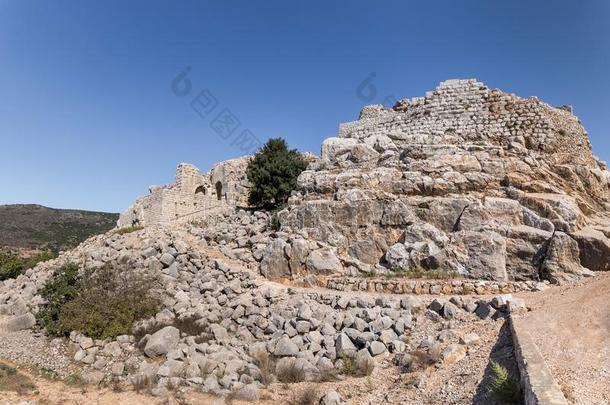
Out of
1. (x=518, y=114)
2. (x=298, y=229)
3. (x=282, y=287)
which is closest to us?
(x=282, y=287)

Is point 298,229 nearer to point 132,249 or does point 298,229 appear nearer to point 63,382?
point 132,249

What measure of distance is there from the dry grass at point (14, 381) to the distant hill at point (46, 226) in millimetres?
38632

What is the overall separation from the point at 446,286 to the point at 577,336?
15.5 ft

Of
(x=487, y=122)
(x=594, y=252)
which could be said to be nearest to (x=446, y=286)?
(x=594, y=252)

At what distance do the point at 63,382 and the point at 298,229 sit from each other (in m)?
8.11

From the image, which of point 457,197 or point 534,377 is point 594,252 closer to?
point 457,197

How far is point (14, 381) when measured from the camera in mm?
8586

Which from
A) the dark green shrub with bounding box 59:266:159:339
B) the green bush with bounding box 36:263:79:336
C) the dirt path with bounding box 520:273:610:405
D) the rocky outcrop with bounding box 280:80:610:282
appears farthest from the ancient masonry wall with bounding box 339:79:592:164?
the green bush with bounding box 36:263:79:336

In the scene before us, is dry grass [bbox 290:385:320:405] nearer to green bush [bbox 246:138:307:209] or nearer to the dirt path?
the dirt path

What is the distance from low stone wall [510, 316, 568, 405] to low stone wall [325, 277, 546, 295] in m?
4.34

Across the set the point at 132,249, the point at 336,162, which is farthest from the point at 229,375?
the point at 336,162

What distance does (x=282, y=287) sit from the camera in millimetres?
12516

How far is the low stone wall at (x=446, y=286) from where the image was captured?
35.8 ft

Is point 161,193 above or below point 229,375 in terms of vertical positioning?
above
